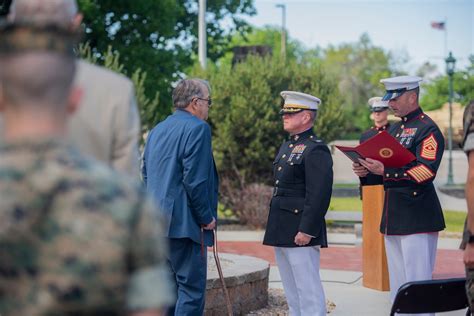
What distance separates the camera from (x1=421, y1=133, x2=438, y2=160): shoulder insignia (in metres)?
6.80

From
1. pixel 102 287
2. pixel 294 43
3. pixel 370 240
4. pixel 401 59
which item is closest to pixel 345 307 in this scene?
pixel 370 240

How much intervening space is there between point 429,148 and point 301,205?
101 cm

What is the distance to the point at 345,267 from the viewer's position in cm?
1277

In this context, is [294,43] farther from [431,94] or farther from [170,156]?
[170,156]

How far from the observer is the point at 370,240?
988cm

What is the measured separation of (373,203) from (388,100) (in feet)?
9.21

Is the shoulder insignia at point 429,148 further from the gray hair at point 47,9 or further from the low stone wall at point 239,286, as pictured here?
the gray hair at point 47,9

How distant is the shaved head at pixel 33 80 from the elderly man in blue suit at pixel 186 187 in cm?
407

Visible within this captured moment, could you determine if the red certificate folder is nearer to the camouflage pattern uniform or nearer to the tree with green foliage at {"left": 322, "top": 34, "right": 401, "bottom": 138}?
the camouflage pattern uniform

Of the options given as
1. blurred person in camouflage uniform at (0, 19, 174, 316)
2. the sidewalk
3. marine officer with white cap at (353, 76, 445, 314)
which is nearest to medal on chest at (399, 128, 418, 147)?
marine officer with white cap at (353, 76, 445, 314)

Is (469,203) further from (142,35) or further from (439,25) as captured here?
(439,25)

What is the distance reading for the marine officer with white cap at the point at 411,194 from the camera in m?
6.79

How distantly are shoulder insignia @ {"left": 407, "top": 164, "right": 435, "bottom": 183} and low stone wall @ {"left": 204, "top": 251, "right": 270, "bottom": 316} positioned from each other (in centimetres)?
184

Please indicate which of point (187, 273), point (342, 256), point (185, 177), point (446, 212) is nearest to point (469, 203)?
point (185, 177)
